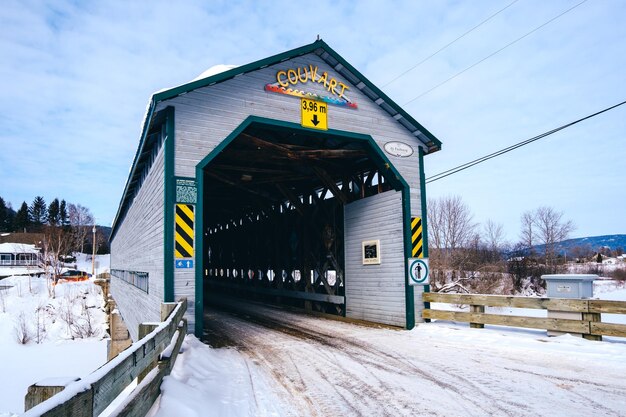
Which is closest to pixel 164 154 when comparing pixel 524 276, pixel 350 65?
pixel 350 65

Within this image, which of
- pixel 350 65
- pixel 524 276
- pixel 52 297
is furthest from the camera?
pixel 52 297

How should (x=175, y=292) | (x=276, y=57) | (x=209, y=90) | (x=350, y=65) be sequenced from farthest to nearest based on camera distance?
(x=350, y=65) → (x=276, y=57) → (x=209, y=90) → (x=175, y=292)

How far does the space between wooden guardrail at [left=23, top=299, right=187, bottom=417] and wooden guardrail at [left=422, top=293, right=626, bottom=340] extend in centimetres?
729

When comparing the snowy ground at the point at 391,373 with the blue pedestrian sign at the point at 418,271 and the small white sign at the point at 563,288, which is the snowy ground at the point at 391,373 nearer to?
the small white sign at the point at 563,288

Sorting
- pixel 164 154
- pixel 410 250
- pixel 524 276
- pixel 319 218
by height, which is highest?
pixel 164 154

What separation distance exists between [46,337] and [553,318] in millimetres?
34613

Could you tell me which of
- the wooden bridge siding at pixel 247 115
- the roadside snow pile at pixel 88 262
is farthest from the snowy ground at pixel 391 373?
the roadside snow pile at pixel 88 262

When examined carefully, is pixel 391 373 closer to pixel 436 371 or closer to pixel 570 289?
pixel 436 371

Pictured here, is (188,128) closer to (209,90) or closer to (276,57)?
(209,90)

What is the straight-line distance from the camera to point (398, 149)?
12.4 m

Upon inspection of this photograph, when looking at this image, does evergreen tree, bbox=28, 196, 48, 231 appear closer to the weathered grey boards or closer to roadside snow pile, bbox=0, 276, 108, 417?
roadside snow pile, bbox=0, 276, 108, 417

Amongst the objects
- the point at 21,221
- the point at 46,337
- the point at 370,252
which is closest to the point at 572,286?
the point at 370,252

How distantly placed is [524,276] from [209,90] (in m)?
29.6

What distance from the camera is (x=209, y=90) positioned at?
10.2 meters
